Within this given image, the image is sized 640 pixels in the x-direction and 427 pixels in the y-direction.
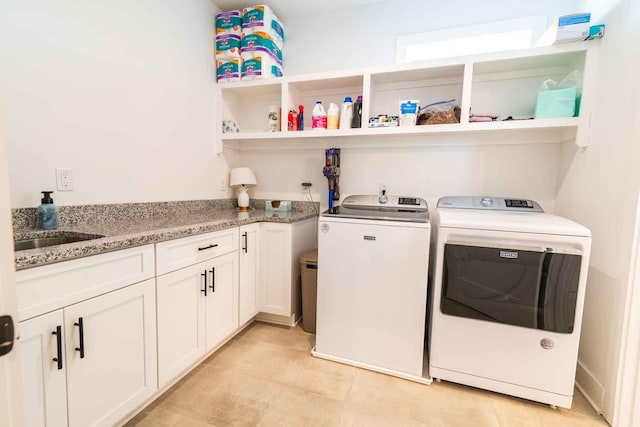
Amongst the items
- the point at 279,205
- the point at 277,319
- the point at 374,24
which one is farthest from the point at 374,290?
the point at 374,24

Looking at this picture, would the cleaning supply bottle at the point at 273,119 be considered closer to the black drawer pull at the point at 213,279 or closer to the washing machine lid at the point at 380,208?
the washing machine lid at the point at 380,208

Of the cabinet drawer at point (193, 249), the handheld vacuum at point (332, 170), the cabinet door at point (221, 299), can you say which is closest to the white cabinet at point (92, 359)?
the cabinet drawer at point (193, 249)

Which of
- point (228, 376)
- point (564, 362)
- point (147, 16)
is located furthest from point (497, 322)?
point (147, 16)

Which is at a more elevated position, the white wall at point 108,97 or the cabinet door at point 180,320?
the white wall at point 108,97

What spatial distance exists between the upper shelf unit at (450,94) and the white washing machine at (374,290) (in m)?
0.73

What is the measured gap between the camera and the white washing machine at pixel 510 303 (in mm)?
1398

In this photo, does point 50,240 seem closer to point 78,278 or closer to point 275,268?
point 78,278

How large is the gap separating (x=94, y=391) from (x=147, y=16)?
212cm

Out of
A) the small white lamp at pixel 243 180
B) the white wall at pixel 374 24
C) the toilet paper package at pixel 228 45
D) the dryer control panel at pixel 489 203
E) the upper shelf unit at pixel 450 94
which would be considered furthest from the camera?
the small white lamp at pixel 243 180

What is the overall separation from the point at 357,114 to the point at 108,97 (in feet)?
5.29

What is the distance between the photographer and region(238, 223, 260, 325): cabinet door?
1972 millimetres

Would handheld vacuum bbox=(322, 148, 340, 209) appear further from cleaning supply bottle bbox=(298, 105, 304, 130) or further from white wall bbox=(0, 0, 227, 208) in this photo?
white wall bbox=(0, 0, 227, 208)

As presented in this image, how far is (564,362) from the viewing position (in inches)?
56.2

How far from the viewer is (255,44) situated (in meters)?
2.26
